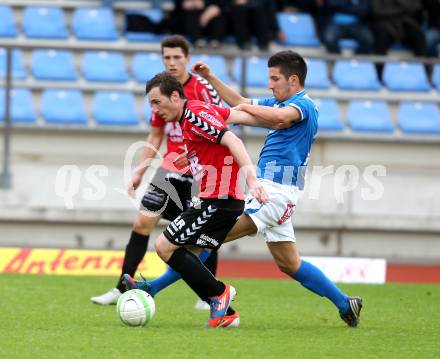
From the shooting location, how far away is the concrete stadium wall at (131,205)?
12773 millimetres

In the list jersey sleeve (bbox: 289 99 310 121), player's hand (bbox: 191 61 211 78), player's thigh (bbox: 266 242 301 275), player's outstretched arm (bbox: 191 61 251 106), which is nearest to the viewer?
jersey sleeve (bbox: 289 99 310 121)

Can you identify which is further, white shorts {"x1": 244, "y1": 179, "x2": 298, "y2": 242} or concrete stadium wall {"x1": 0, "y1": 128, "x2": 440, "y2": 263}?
concrete stadium wall {"x1": 0, "y1": 128, "x2": 440, "y2": 263}

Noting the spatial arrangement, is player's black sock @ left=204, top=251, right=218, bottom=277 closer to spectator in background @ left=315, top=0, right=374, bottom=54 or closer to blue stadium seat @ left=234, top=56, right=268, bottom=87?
blue stadium seat @ left=234, top=56, right=268, bottom=87

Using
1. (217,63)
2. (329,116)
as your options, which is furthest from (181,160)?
(329,116)

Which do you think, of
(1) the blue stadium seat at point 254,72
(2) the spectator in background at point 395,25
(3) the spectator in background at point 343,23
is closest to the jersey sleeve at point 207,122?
(1) the blue stadium seat at point 254,72

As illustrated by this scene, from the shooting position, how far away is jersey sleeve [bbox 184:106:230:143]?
6.71 meters

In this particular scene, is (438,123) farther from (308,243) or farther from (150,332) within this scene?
(150,332)

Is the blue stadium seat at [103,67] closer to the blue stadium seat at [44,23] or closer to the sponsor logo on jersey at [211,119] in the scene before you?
the blue stadium seat at [44,23]

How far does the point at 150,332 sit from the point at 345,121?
8.37m

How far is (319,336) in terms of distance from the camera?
685cm

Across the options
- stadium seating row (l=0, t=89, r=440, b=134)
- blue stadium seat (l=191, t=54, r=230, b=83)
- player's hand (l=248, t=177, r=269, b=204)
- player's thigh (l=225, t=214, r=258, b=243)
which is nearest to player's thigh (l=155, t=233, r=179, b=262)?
player's thigh (l=225, t=214, r=258, b=243)

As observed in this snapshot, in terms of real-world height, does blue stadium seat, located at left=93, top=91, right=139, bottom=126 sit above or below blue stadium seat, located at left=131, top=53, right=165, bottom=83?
below

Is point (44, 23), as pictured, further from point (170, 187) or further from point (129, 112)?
point (170, 187)

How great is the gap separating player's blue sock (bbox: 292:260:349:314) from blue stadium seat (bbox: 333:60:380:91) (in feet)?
25.1
